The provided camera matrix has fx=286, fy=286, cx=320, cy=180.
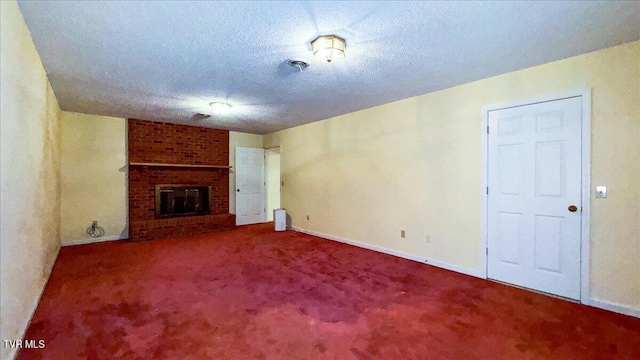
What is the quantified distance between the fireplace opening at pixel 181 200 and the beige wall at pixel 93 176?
0.61 metres

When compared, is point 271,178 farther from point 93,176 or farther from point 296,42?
point 296,42

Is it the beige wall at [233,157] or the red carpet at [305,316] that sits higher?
the beige wall at [233,157]

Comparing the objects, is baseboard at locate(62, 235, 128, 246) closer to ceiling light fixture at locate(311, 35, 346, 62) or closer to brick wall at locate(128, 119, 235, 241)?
brick wall at locate(128, 119, 235, 241)

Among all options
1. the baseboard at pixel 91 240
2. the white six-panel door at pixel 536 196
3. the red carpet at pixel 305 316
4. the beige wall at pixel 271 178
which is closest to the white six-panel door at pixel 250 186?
the beige wall at pixel 271 178

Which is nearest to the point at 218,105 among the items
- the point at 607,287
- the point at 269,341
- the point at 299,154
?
the point at 299,154

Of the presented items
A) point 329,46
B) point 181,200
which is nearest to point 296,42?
point 329,46

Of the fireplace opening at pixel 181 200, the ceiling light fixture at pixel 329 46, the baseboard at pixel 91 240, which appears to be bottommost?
the baseboard at pixel 91 240

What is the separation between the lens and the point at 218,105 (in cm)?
448

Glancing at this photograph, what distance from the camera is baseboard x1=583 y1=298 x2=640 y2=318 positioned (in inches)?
97.6

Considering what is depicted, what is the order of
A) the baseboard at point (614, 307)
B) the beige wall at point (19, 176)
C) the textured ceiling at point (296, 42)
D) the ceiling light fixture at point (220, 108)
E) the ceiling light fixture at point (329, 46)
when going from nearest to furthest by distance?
the beige wall at point (19, 176) < the textured ceiling at point (296, 42) < the ceiling light fixture at point (329, 46) < the baseboard at point (614, 307) < the ceiling light fixture at point (220, 108)

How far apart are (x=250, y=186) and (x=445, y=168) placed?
16.5 feet

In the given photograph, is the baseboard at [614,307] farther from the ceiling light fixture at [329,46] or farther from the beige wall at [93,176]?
the beige wall at [93,176]

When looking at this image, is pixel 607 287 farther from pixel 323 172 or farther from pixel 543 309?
pixel 323 172

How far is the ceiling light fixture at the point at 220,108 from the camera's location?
4.45 m
